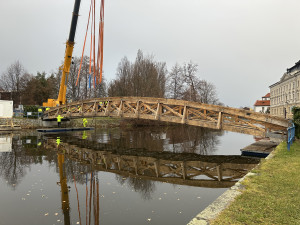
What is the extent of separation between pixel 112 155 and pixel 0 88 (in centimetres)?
6103

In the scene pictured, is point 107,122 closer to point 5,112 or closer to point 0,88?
point 5,112

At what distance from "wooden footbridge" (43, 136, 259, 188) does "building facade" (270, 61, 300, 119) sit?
139 feet

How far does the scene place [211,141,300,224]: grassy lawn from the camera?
371 centimetres

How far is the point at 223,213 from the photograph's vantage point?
3.94m

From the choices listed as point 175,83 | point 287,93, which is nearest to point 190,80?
point 175,83

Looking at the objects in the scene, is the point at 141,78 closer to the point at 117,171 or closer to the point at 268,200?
the point at 117,171

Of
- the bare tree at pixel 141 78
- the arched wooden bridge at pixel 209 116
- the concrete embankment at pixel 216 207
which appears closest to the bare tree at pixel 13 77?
the bare tree at pixel 141 78

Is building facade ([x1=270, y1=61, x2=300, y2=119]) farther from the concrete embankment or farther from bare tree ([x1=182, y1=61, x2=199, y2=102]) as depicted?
the concrete embankment

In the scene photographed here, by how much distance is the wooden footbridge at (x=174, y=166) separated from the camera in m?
7.85

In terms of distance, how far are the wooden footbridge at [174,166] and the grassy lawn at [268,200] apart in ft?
4.95

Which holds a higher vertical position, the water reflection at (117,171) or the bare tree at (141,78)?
the bare tree at (141,78)

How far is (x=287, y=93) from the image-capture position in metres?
58.6

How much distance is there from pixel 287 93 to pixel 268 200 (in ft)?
213

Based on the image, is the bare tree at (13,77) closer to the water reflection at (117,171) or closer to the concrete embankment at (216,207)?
the water reflection at (117,171)
